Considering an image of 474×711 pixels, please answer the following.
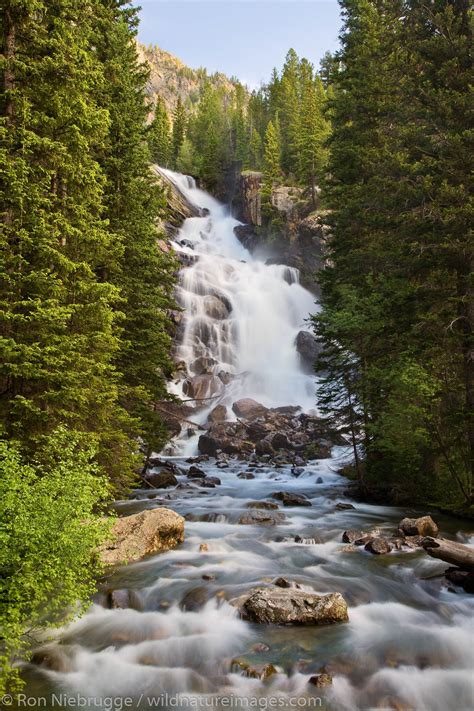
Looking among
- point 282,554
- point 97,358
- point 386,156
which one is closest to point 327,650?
point 282,554

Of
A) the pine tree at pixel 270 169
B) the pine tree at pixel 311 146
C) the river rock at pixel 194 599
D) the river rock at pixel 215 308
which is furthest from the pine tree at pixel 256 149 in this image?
the river rock at pixel 194 599

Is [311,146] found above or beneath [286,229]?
above

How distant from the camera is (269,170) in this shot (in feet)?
187

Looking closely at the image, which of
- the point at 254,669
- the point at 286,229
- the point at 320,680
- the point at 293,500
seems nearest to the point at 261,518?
the point at 293,500

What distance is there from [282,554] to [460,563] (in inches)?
135

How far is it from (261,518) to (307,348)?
26820 mm

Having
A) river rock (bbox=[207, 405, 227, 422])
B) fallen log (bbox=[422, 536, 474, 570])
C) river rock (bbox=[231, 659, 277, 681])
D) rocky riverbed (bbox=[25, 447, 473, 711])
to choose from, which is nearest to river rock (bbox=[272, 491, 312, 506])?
rocky riverbed (bbox=[25, 447, 473, 711])

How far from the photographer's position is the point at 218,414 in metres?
29.1

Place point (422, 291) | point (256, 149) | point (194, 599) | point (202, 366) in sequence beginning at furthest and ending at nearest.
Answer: point (256, 149), point (202, 366), point (422, 291), point (194, 599)

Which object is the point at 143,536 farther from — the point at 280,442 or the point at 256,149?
the point at 256,149

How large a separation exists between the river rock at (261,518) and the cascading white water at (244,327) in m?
19.0

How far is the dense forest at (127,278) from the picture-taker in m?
6.17

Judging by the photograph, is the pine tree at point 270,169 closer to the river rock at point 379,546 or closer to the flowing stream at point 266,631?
the flowing stream at point 266,631

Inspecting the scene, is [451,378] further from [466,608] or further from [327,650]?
[327,650]
